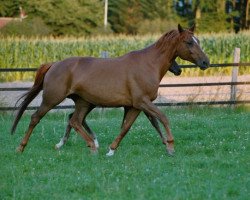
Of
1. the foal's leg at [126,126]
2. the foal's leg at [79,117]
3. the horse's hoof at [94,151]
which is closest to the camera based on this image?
the foal's leg at [126,126]

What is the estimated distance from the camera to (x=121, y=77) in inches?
381

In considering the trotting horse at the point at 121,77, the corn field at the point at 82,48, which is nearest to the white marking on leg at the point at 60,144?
the trotting horse at the point at 121,77

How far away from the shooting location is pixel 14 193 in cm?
707

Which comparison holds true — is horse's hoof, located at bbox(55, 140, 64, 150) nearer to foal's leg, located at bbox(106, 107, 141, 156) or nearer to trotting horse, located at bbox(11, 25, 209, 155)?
trotting horse, located at bbox(11, 25, 209, 155)

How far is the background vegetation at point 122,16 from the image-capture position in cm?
5091

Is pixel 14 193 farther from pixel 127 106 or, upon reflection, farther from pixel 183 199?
pixel 127 106

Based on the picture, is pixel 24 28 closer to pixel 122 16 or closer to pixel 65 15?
pixel 65 15

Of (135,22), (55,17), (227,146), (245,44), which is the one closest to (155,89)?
(227,146)

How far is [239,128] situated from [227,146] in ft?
7.29

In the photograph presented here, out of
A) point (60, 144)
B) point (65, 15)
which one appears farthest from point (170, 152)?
point (65, 15)

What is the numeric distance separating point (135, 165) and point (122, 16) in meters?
54.2

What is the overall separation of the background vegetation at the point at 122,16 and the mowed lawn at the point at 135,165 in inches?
1231

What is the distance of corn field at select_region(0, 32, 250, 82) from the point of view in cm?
3070

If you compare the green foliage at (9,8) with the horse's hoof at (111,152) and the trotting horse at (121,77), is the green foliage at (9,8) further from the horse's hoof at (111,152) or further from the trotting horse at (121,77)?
the horse's hoof at (111,152)
